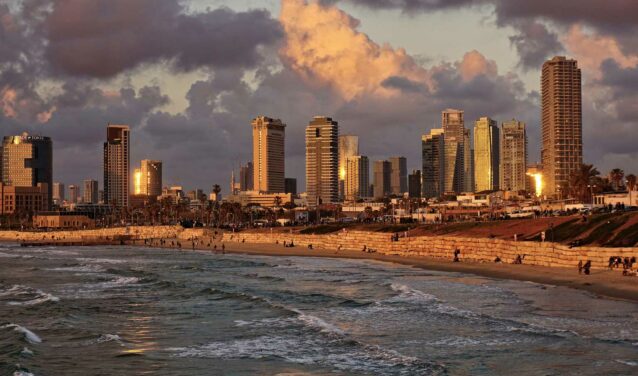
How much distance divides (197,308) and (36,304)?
10874mm

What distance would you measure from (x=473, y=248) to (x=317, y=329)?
162 ft

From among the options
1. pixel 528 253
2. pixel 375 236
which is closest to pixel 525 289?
pixel 528 253

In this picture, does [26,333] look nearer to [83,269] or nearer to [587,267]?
[587,267]

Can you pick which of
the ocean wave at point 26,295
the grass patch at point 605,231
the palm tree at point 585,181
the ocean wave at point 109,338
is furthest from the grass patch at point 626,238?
the palm tree at point 585,181

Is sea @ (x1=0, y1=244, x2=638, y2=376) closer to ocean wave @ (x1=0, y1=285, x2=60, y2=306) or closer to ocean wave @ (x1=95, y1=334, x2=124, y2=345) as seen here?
ocean wave @ (x1=95, y1=334, x2=124, y2=345)

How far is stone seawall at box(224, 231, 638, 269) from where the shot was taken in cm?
6200

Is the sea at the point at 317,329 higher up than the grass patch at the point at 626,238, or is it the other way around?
the grass patch at the point at 626,238

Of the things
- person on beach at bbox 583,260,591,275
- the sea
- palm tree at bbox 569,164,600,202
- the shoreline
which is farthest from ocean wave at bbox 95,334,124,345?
palm tree at bbox 569,164,600,202

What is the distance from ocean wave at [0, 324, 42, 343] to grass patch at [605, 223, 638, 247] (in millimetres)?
43845

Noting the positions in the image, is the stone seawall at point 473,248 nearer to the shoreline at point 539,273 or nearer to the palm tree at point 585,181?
the shoreline at point 539,273

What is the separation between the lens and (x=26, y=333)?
3659cm

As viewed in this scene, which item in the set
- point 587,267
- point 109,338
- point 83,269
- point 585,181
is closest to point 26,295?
point 109,338

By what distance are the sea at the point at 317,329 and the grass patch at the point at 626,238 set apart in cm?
975

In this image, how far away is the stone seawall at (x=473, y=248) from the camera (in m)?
62.0
